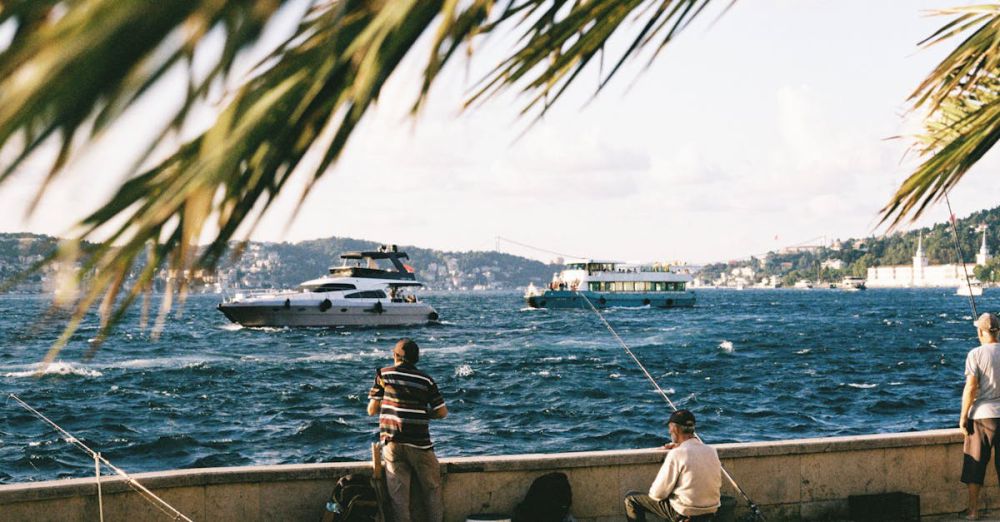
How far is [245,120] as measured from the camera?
0.69 m

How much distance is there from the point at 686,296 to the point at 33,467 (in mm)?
89060

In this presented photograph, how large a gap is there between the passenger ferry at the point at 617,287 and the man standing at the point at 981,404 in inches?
3572

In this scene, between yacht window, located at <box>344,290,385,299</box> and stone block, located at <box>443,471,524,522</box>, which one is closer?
stone block, located at <box>443,471,524,522</box>

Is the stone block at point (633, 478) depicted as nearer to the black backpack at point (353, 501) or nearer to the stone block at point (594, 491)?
the stone block at point (594, 491)

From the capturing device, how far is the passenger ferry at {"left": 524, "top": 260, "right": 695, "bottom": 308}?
101m

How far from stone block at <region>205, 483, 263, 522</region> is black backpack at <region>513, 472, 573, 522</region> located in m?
1.93

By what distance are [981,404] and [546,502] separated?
346 cm

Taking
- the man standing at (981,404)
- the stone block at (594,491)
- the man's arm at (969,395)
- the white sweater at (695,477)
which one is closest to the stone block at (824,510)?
the man standing at (981,404)

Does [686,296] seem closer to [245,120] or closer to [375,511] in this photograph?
[375,511]

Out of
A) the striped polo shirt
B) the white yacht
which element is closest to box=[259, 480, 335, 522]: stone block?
the striped polo shirt

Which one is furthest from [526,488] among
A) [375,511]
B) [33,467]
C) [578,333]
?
[578,333]

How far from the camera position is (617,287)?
102625 mm

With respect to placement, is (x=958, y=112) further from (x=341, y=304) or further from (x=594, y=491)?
(x=341, y=304)

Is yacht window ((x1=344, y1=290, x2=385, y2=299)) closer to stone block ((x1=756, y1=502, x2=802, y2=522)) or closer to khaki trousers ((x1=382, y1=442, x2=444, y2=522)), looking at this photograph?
stone block ((x1=756, y1=502, x2=802, y2=522))
